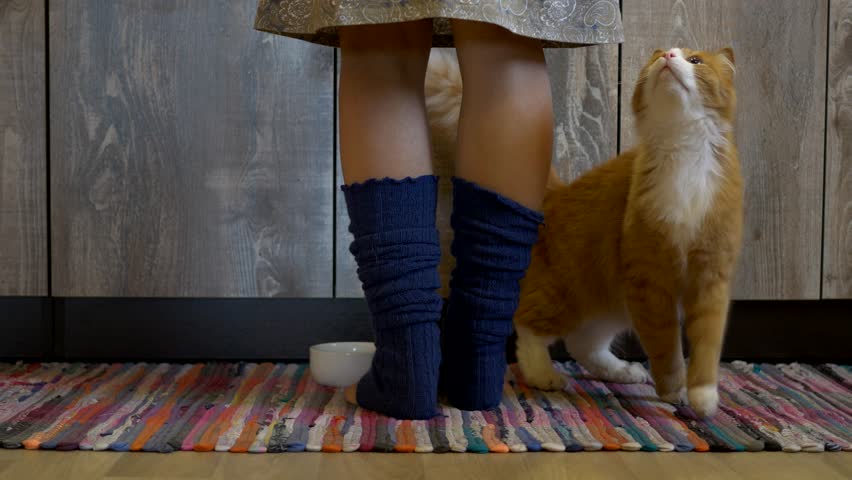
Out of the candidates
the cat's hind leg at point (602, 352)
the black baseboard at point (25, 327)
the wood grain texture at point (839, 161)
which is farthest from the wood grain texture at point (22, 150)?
the wood grain texture at point (839, 161)

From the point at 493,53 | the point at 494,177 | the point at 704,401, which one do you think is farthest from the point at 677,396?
the point at 493,53

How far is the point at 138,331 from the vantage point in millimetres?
1651

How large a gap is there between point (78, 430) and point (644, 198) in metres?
0.85

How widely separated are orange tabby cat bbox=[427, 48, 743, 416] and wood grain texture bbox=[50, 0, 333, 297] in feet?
1.67

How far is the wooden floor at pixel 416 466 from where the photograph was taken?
3.12 ft

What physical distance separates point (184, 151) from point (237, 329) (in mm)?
361

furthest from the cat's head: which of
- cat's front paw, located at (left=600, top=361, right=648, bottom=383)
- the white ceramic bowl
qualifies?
the white ceramic bowl

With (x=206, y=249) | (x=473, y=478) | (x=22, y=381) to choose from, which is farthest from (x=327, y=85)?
(x=473, y=478)

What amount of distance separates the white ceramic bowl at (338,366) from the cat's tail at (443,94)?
417 mm

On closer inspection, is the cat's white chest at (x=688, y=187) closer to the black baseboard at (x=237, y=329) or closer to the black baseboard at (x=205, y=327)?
the black baseboard at (x=237, y=329)

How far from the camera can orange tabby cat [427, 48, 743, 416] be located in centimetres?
121

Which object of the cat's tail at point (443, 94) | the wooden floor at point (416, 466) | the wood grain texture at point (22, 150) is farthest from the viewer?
the wood grain texture at point (22, 150)

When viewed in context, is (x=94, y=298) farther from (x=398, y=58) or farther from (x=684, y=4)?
(x=684, y=4)

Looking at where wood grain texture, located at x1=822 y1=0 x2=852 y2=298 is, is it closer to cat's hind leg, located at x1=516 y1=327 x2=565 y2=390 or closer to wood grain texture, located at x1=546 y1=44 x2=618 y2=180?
wood grain texture, located at x1=546 y1=44 x2=618 y2=180
